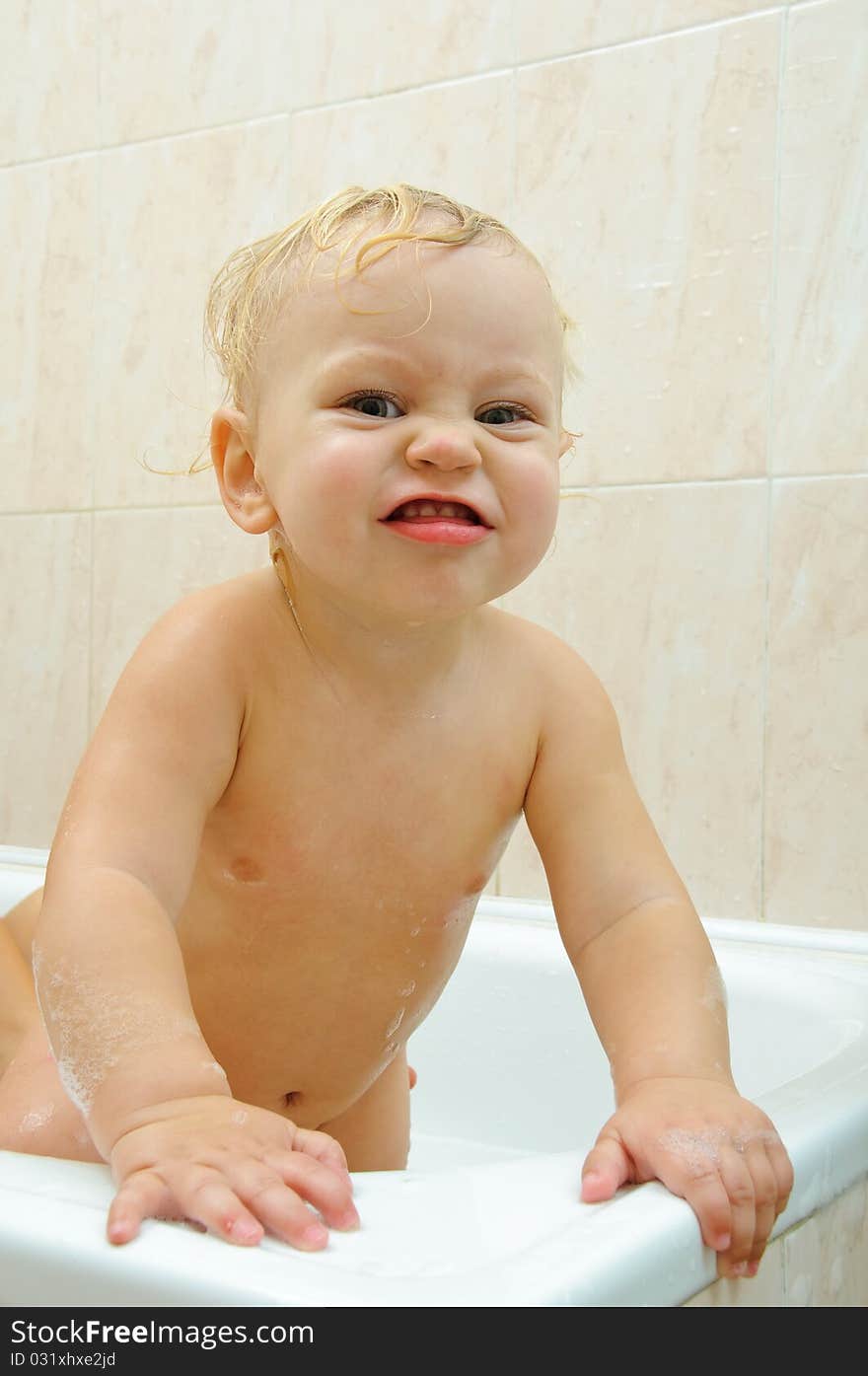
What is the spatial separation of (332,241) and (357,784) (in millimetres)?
363

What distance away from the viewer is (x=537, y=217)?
1.73 meters

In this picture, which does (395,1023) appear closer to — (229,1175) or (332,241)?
(229,1175)

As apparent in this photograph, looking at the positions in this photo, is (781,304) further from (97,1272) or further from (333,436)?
(97,1272)

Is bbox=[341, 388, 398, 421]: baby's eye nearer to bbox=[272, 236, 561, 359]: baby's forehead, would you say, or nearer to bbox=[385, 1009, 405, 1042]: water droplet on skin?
bbox=[272, 236, 561, 359]: baby's forehead

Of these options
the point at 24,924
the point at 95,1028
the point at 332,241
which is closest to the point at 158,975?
the point at 95,1028

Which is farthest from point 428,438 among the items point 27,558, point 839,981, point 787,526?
point 27,558

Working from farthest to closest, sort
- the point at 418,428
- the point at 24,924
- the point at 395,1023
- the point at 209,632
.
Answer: the point at 24,924, the point at 395,1023, the point at 209,632, the point at 418,428

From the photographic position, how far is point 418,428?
861 millimetres

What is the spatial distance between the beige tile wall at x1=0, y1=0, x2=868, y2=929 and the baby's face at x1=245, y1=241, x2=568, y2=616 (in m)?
0.71

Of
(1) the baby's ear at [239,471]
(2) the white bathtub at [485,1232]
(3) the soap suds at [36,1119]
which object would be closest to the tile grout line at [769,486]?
(2) the white bathtub at [485,1232]

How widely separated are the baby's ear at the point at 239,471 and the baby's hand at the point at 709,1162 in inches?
18.2

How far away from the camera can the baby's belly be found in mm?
1020

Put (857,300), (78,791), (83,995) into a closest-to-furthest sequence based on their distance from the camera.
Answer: (83,995) < (78,791) < (857,300)

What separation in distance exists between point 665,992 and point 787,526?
797 millimetres
